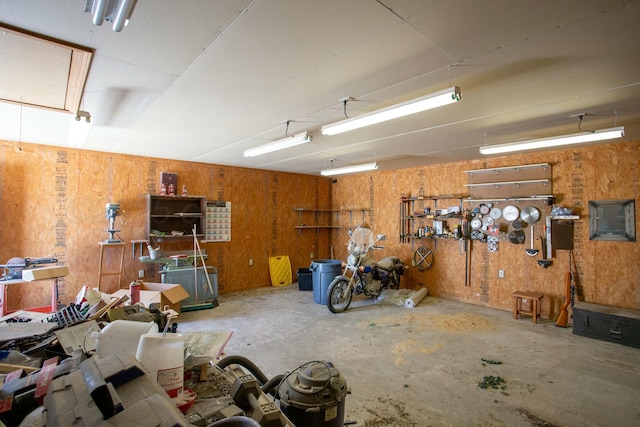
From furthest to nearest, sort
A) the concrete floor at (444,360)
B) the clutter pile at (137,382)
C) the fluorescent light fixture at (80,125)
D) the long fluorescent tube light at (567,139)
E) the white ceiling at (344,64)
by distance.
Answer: the long fluorescent tube light at (567,139)
the fluorescent light fixture at (80,125)
the concrete floor at (444,360)
the white ceiling at (344,64)
the clutter pile at (137,382)

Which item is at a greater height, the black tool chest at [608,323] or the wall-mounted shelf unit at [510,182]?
the wall-mounted shelf unit at [510,182]

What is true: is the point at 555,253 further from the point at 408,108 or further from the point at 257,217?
the point at 257,217

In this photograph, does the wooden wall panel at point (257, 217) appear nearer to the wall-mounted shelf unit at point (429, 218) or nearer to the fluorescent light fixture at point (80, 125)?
the wall-mounted shelf unit at point (429, 218)

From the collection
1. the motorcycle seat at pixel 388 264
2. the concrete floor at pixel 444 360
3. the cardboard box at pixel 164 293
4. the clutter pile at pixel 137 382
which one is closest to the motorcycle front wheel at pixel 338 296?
the concrete floor at pixel 444 360

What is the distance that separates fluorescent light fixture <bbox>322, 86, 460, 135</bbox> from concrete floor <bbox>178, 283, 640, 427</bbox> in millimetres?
2419

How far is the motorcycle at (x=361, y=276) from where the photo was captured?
517cm

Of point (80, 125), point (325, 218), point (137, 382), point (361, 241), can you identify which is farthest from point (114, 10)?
point (325, 218)

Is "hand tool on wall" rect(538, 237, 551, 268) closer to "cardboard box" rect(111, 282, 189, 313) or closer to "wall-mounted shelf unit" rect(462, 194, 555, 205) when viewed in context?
"wall-mounted shelf unit" rect(462, 194, 555, 205)

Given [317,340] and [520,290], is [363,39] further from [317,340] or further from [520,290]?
[520,290]

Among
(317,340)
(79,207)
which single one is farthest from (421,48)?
(79,207)

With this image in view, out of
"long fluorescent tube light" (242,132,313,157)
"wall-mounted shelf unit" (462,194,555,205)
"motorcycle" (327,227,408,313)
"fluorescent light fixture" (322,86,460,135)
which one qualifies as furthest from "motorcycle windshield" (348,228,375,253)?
"fluorescent light fixture" (322,86,460,135)

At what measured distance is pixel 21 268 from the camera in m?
3.88

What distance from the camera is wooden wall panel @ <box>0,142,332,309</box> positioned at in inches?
183

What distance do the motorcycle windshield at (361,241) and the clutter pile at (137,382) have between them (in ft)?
12.8
